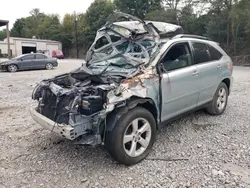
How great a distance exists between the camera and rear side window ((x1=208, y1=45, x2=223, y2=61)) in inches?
183

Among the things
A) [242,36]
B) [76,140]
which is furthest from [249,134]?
[242,36]

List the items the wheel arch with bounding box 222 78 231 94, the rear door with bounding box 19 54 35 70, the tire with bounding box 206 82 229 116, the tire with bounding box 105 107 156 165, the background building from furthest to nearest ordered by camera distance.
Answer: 1. the background building
2. the rear door with bounding box 19 54 35 70
3. the wheel arch with bounding box 222 78 231 94
4. the tire with bounding box 206 82 229 116
5. the tire with bounding box 105 107 156 165

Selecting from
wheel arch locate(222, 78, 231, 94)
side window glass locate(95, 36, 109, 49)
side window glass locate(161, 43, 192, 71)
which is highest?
side window glass locate(95, 36, 109, 49)

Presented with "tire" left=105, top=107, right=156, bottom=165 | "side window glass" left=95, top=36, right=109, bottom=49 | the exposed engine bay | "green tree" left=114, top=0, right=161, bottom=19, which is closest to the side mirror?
the exposed engine bay

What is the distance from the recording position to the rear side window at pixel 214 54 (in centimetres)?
465

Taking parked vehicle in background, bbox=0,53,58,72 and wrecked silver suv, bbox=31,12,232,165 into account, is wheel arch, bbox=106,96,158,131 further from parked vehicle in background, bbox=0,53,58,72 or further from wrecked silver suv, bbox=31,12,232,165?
parked vehicle in background, bbox=0,53,58,72

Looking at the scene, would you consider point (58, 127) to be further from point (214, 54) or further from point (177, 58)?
point (214, 54)

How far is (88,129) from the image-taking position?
293 centimetres

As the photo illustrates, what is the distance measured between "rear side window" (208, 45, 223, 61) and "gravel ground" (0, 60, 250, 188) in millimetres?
1267

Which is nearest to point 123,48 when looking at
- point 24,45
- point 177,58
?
point 177,58

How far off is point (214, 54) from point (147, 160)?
8.95 ft

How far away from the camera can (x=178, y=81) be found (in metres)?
3.68

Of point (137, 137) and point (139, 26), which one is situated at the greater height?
point (139, 26)

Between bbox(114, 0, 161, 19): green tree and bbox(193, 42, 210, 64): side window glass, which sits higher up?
bbox(114, 0, 161, 19): green tree
